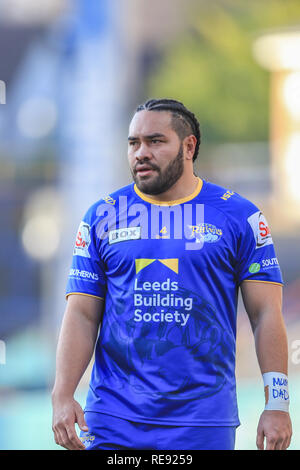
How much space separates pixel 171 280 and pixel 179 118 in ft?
2.46

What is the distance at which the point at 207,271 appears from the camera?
3.63m

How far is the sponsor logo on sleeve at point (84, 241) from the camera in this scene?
3.80 meters

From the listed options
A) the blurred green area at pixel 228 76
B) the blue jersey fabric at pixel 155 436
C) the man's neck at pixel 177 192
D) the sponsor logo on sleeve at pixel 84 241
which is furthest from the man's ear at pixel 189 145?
the blurred green area at pixel 228 76

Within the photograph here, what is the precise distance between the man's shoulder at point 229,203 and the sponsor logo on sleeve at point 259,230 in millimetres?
29

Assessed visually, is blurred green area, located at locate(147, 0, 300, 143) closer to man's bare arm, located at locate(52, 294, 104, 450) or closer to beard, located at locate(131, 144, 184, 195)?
beard, located at locate(131, 144, 184, 195)

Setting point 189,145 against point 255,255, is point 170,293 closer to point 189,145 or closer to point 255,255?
point 255,255

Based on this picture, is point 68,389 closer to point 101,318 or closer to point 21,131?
point 101,318

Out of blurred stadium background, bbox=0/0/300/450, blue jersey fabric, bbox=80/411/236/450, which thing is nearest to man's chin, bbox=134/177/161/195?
blue jersey fabric, bbox=80/411/236/450

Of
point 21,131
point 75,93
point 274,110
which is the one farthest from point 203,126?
point 75,93

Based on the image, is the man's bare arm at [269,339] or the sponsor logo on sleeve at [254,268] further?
the sponsor logo on sleeve at [254,268]

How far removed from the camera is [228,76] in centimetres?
2373

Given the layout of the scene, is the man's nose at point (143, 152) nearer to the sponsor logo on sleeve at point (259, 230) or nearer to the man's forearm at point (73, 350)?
the sponsor logo on sleeve at point (259, 230)

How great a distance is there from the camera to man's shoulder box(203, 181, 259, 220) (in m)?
3.77

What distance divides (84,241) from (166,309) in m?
0.52
